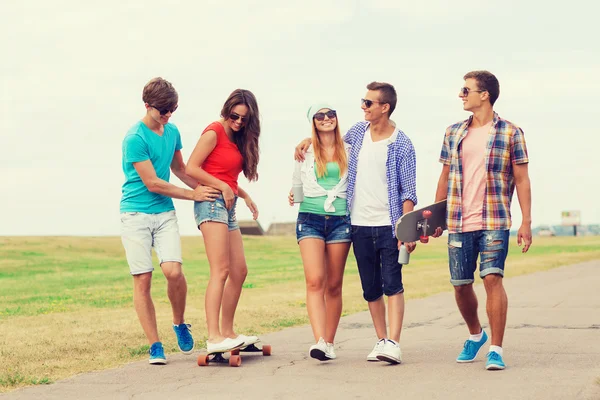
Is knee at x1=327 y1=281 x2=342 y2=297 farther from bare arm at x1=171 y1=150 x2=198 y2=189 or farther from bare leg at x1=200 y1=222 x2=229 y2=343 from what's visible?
bare arm at x1=171 y1=150 x2=198 y2=189

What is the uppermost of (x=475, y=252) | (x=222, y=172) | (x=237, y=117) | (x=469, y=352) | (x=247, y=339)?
(x=237, y=117)

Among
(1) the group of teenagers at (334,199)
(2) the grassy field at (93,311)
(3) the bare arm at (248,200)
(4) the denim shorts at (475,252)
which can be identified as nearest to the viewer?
(4) the denim shorts at (475,252)

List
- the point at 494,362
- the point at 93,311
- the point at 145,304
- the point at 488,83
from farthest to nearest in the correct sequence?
1. the point at 93,311
2. the point at 145,304
3. the point at 488,83
4. the point at 494,362

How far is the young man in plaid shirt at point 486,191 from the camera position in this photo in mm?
7391

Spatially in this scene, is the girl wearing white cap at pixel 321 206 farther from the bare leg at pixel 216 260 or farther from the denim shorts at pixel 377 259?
the bare leg at pixel 216 260

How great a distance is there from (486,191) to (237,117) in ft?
7.30

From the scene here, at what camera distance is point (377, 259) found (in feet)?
26.4

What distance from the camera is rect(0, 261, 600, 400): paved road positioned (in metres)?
6.38

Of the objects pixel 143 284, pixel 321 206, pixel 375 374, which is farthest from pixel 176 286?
pixel 375 374

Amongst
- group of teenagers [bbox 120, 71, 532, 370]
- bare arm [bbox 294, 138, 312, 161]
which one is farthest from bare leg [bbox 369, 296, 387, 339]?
bare arm [bbox 294, 138, 312, 161]

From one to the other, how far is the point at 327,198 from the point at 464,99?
55.9 inches

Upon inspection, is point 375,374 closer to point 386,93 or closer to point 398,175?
point 398,175

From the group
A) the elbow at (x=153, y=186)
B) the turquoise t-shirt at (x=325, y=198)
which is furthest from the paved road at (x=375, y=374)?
the elbow at (x=153, y=186)

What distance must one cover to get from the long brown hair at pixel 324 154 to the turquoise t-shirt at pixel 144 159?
4.45 ft
